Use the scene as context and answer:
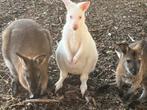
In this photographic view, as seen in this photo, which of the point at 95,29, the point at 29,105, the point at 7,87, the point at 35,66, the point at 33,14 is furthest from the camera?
the point at 33,14

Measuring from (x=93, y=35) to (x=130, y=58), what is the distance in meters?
1.25

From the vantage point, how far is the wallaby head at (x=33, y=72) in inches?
148

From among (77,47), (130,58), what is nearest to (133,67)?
(130,58)

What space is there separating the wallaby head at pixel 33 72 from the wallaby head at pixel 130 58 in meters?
0.77

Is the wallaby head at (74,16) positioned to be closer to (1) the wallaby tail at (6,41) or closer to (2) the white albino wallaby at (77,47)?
(2) the white albino wallaby at (77,47)

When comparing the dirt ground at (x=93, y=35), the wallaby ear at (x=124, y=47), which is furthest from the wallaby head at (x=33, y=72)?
the wallaby ear at (x=124, y=47)

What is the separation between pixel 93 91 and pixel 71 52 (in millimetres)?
463

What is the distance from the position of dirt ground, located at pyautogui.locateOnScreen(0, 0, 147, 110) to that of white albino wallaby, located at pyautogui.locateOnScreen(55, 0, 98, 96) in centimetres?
15

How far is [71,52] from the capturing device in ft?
13.8

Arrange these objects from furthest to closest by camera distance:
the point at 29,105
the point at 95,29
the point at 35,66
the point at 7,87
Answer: the point at 95,29 → the point at 7,87 → the point at 29,105 → the point at 35,66

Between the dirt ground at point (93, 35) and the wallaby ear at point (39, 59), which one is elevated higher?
the wallaby ear at point (39, 59)

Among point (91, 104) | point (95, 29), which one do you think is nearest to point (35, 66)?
point (91, 104)

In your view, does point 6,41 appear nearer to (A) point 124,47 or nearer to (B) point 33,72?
(B) point 33,72

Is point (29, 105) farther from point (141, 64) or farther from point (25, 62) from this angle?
point (141, 64)
